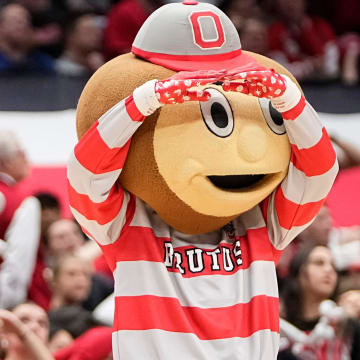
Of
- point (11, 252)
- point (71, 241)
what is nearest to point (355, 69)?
point (71, 241)

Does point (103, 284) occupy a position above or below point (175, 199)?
below

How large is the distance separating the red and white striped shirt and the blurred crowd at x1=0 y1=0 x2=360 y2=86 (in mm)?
4423

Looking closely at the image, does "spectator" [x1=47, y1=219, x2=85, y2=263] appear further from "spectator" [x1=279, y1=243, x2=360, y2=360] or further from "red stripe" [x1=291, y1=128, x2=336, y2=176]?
"red stripe" [x1=291, y1=128, x2=336, y2=176]

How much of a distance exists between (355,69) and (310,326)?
3471mm

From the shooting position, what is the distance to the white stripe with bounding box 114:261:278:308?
319 centimetres

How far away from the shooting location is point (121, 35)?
25.9ft

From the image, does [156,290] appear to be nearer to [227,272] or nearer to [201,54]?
[227,272]

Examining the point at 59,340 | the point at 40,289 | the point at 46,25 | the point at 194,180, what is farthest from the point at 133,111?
the point at 46,25

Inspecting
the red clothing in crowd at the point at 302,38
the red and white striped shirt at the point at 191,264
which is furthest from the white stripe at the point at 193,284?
the red clothing in crowd at the point at 302,38

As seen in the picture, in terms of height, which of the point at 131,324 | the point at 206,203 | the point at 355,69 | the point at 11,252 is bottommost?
the point at 355,69

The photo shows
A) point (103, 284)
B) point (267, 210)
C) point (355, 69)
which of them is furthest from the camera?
point (355, 69)

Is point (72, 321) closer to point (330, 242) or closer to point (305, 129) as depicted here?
point (330, 242)

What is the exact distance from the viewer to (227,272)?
3.25m

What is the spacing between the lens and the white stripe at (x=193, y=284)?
3.19 m
